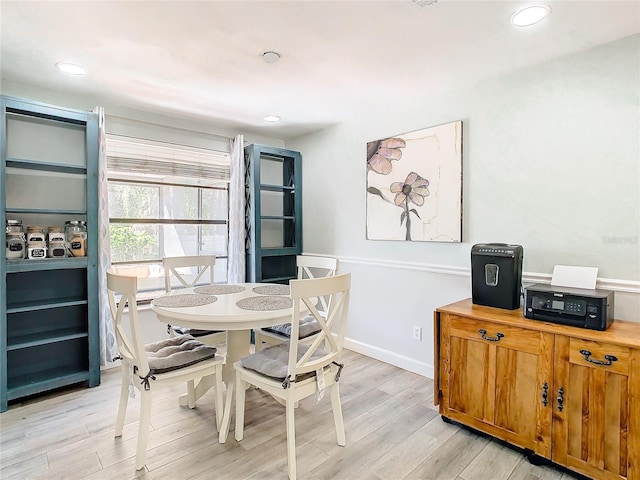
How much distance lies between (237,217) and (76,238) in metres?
1.47

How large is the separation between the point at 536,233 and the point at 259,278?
2.58 meters

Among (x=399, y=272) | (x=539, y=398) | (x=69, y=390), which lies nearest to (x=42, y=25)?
(x=69, y=390)

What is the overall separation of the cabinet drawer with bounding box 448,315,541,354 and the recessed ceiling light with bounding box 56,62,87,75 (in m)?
2.99

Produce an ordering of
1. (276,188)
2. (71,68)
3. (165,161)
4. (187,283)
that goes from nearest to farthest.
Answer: (71,68) < (187,283) < (165,161) < (276,188)

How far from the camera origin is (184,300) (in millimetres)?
2271

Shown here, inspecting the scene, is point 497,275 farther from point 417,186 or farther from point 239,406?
point 239,406

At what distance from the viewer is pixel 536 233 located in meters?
2.34

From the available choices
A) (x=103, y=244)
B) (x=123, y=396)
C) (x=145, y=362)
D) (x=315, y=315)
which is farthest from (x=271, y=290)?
(x=103, y=244)

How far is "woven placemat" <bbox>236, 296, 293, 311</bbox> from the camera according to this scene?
2.07 metres

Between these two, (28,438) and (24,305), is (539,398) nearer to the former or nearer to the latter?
(28,438)

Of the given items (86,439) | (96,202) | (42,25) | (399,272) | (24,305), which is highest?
(42,25)

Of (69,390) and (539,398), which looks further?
(69,390)

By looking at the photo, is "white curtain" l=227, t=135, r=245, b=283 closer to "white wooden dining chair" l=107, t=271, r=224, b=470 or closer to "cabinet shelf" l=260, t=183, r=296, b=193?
"cabinet shelf" l=260, t=183, r=296, b=193

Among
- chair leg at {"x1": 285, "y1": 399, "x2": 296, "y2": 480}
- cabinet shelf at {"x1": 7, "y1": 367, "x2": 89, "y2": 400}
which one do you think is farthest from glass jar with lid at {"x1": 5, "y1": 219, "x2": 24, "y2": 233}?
chair leg at {"x1": 285, "y1": 399, "x2": 296, "y2": 480}
